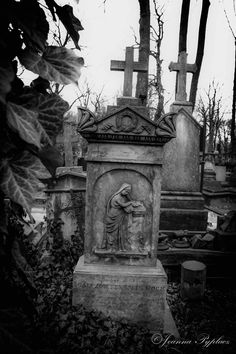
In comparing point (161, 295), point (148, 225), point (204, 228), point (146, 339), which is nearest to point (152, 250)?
point (148, 225)

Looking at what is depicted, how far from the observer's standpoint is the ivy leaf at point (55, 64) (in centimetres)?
82

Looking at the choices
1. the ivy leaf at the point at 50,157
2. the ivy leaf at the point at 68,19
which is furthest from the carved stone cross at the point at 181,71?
the ivy leaf at the point at 50,157

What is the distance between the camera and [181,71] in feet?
21.5

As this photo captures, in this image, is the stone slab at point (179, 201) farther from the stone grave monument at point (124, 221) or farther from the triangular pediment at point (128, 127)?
the triangular pediment at point (128, 127)

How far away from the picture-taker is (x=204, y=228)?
6316 millimetres

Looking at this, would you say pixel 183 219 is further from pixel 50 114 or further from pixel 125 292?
pixel 50 114

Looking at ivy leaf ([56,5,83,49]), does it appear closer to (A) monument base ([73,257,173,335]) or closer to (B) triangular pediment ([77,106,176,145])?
(B) triangular pediment ([77,106,176,145])

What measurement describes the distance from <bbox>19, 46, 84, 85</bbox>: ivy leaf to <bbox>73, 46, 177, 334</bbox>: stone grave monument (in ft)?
7.22

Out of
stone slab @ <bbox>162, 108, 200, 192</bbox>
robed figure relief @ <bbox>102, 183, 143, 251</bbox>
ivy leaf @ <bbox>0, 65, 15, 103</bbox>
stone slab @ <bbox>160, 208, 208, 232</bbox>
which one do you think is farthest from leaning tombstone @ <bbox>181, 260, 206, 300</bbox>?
ivy leaf @ <bbox>0, 65, 15, 103</bbox>

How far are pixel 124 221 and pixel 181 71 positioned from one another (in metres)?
4.79

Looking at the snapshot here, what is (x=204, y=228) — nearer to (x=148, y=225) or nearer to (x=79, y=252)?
(x=79, y=252)

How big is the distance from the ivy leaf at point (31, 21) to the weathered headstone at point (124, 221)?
2.21m

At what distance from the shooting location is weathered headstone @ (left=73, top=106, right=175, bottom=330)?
309 cm

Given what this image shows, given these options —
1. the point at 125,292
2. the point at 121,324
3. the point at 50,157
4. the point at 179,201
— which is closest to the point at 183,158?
the point at 179,201
